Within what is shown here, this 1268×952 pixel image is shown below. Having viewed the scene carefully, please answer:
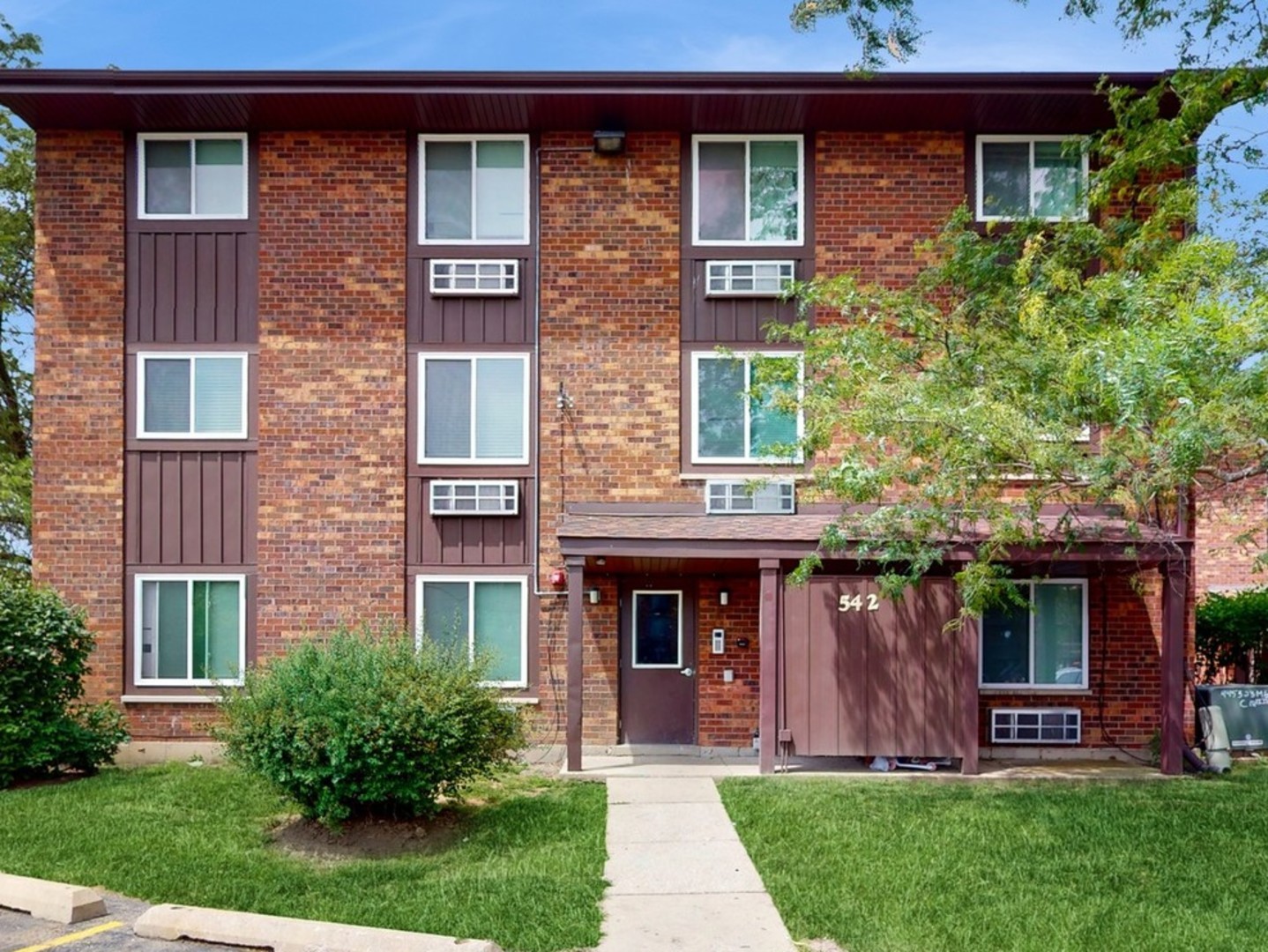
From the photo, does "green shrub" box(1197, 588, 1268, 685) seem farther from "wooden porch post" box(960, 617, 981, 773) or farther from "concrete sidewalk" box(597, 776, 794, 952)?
"concrete sidewalk" box(597, 776, 794, 952)

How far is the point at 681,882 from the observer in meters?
8.10

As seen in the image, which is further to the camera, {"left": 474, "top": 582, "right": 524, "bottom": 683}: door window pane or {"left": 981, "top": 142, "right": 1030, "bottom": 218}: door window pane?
{"left": 981, "top": 142, "right": 1030, "bottom": 218}: door window pane

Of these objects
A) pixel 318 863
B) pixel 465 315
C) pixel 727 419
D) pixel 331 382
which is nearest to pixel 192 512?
pixel 331 382

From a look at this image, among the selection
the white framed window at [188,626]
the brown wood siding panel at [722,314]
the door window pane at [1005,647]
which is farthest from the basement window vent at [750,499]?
the white framed window at [188,626]

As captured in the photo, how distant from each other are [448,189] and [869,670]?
285 inches

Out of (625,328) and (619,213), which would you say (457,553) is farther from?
(619,213)

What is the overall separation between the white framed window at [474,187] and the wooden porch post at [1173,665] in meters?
8.02

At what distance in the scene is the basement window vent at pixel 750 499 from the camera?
13086 millimetres

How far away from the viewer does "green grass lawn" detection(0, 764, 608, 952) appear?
7293 millimetres

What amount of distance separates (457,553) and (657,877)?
5979 mm

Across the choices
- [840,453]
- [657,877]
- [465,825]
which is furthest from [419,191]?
[657,877]

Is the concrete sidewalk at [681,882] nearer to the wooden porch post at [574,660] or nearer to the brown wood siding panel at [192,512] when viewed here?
the wooden porch post at [574,660]

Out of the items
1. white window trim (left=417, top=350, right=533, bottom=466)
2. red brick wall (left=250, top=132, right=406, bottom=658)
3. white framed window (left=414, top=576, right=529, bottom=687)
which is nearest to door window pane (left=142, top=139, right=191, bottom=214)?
red brick wall (left=250, top=132, right=406, bottom=658)

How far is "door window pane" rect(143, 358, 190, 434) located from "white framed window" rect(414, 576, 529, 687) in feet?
11.0
